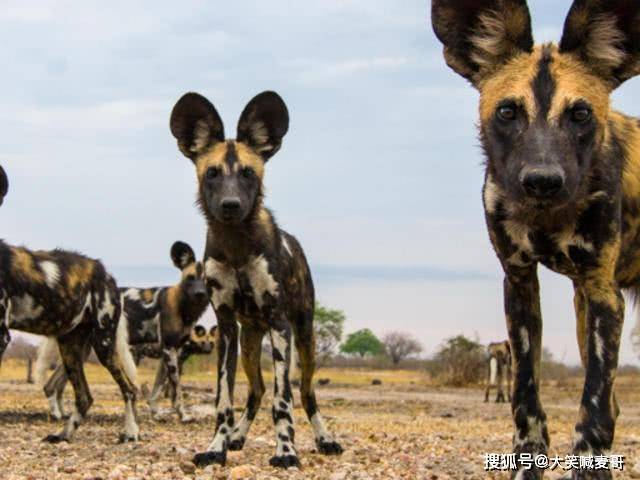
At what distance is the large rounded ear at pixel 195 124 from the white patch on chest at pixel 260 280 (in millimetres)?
882

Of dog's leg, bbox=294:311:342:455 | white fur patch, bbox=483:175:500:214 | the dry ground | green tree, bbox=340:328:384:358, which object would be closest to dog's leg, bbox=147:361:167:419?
the dry ground

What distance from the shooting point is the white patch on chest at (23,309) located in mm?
8203

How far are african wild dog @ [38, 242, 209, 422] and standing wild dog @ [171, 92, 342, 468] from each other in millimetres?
5254

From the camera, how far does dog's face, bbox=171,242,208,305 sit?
42.6 feet

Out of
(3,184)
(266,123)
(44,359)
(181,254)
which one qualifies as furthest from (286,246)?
(181,254)

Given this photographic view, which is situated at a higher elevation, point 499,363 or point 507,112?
point 507,112

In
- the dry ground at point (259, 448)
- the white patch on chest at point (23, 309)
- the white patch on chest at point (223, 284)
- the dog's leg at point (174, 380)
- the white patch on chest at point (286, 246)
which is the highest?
the white patch on chest at point (286, 246)

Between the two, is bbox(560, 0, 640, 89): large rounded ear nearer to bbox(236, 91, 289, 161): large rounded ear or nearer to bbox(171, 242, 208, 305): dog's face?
bbox(236, 91, 289, 161): large rounded ear

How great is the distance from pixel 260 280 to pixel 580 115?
9.72 feet

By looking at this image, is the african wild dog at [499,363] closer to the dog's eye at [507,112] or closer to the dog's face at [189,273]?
the dog's face at [189,273]

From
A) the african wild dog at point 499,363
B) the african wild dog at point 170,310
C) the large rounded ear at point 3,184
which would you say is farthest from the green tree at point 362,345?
the large rounded ear at point 3,184

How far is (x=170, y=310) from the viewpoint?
13.4 m

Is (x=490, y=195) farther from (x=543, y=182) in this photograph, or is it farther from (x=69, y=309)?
(x=69, y=309)

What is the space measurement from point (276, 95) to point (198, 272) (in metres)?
6.75
